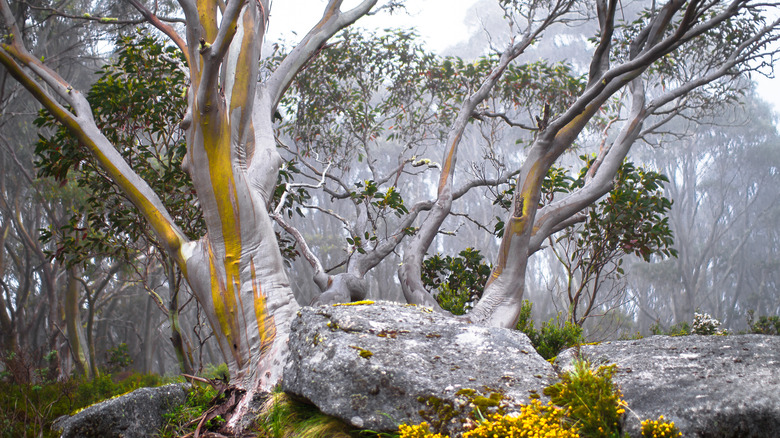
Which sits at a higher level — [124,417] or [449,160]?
[449,160]

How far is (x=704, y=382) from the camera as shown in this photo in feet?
8.42

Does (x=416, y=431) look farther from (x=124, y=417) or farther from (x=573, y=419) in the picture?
(x=124, y=417)

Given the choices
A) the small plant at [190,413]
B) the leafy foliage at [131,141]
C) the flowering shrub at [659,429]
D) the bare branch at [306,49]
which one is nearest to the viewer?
the flowering shrub at [659,429]

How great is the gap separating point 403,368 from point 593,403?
0.99 meters

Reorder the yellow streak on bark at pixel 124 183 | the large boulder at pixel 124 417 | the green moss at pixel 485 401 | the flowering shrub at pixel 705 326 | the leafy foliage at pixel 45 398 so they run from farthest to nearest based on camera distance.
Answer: the flowering shrub at pixel 705 326, the leafy foliage at pixel 45 398, the yellow streak on bark at pixel 124 183, the large boulder at pixel 124 417, the green moss at pixel 485 401

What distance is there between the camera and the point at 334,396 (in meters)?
2.87

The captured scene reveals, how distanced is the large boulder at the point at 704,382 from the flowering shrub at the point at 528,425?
33 cm

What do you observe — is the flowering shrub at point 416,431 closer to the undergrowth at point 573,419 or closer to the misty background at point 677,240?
the undergrowth at point 573,419

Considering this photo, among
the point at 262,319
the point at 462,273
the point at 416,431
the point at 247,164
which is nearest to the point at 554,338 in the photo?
the point at 462,273

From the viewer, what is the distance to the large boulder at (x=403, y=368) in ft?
8.86

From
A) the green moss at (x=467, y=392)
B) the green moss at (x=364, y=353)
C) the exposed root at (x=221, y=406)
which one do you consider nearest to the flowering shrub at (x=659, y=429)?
the green moss at (x=467, y=392)

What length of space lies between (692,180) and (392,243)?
25973mm

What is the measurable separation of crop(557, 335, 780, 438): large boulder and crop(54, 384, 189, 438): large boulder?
2827mm

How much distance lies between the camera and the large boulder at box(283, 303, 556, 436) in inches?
106
